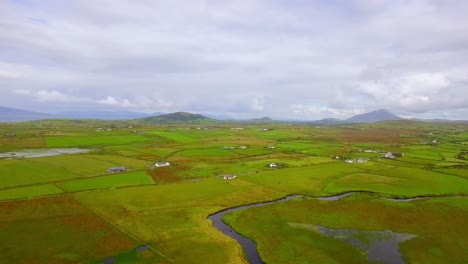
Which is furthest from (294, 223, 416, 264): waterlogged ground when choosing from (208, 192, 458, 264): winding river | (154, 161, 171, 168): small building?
(154, 161, 171, 168): small building

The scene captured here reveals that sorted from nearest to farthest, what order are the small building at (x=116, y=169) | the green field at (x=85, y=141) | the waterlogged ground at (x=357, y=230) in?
the waterlogged ground at (x=357, y=230), the small building at (x=116, y=169), the green field at (x=85, y=141)

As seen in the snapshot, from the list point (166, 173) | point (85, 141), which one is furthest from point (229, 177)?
point (85, 141)

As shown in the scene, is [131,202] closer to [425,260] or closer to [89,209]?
[89,209]

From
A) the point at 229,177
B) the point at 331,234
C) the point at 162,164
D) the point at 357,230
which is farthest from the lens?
the point at 162,164

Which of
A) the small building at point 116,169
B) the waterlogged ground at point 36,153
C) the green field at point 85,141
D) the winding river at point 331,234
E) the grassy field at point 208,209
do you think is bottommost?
the winding river at point 331,234

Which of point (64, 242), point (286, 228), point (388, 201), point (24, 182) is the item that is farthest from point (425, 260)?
point (24, 182)

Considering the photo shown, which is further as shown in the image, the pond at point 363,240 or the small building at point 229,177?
the small building at point 229,177

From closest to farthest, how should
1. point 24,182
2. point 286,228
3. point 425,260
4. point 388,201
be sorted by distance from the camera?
point 425,260 → point 286,228 → point 388,201 → point 24,182

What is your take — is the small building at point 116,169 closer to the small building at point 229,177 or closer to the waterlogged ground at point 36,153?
the small building at point 229,177

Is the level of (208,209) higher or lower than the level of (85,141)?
lower

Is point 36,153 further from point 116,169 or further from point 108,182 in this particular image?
point 108,182

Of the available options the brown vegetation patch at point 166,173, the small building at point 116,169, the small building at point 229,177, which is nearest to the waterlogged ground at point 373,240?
the small building at point 229,177
